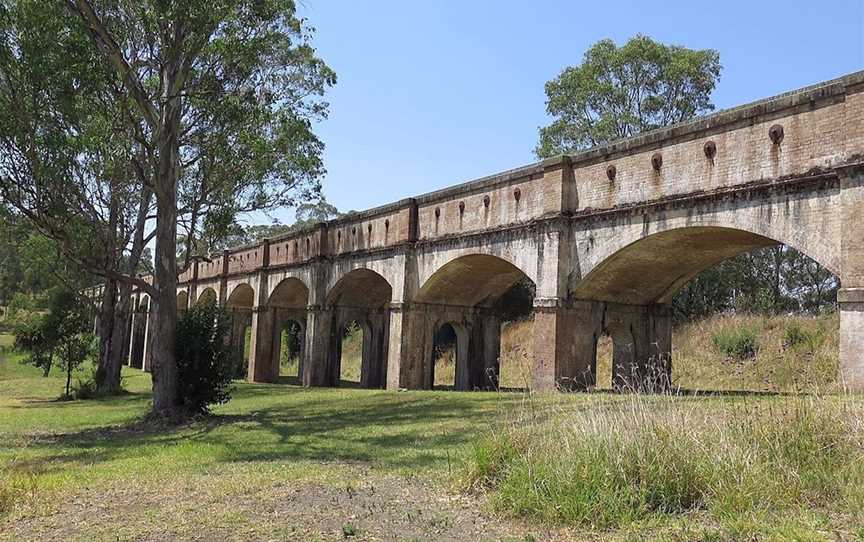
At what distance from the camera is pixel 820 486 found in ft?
17.1

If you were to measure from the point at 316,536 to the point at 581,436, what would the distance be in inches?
90.3

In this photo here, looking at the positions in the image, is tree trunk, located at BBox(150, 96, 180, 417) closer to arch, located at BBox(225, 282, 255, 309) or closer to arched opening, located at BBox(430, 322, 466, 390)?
arched opening, located at BBox(430, 322, 466, 390)

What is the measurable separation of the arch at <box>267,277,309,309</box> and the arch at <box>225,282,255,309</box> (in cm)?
299

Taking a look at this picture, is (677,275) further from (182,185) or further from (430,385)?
(182,185)

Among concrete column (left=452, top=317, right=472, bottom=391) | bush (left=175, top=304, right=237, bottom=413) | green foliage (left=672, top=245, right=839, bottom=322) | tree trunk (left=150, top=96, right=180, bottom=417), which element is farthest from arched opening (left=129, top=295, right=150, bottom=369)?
tree trunk (left=150, top=96, right=180, bottom=417)

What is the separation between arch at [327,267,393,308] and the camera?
24328 mm

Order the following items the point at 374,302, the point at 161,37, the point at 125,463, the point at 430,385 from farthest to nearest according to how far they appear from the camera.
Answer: the point at 374,302 < the point at 430,385 < the point at 161,37 < the point at 125,463

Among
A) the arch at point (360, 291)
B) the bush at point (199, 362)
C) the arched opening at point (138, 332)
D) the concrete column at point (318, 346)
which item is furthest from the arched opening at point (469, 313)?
the arched opening at point (138, 332)

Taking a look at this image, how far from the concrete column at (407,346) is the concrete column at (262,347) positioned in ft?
36.2

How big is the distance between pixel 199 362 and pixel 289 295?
1620 cm

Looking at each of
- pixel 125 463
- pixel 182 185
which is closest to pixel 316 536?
pixel 125 463

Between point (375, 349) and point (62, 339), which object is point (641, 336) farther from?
point (62, 339)

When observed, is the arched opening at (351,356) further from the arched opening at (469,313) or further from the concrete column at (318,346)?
the arched opening at (469,313)

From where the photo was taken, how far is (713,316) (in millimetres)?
27094
